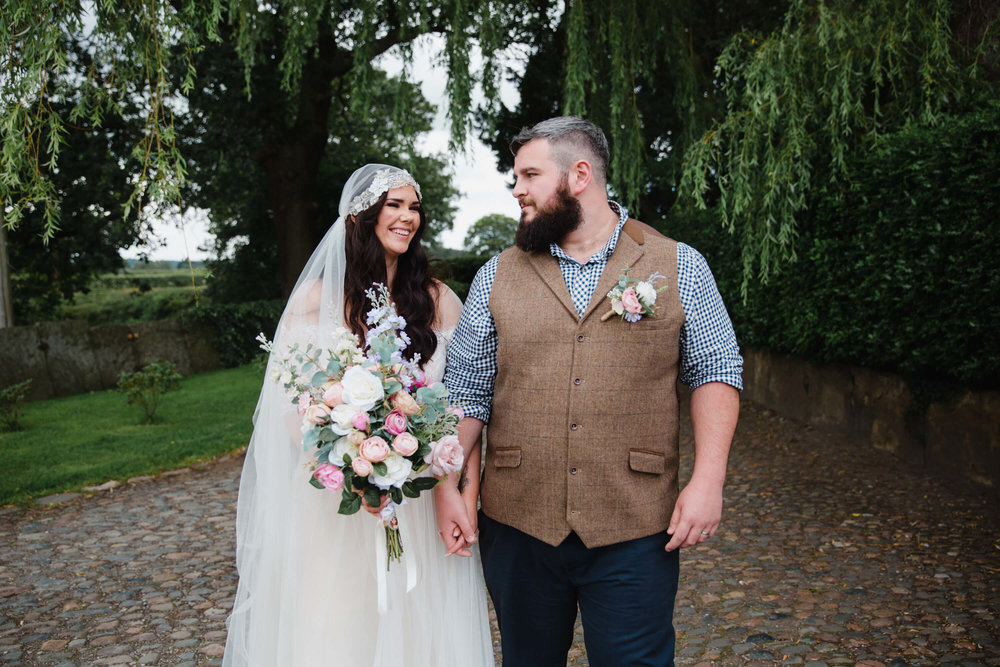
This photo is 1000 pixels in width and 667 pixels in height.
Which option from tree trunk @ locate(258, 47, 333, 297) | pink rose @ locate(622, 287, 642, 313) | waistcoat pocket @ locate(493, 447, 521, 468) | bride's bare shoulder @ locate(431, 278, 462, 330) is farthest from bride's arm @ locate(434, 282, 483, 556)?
tree trunk @ locate(258, 47, 333, 297)

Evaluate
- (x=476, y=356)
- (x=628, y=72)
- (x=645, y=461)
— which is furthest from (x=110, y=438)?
(x=645, y=461)

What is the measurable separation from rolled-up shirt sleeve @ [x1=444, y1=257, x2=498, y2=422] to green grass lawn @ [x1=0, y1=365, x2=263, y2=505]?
5.64m

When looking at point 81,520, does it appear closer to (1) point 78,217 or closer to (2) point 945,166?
(2) point 945,166

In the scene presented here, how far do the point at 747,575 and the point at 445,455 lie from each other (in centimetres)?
308

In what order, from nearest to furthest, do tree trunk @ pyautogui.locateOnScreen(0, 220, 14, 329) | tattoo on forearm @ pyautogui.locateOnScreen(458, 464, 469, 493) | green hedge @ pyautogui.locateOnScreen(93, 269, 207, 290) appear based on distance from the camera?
tattoo on forearm @ pyautogui.locateOnScreen(458, 464, 469, 493)
tree trunk @ pyautogui.locateOnScreen(0, 220, 14, 329)
green hedge @ pyautogui.locateOnScreen(93, 269, 207, 290)

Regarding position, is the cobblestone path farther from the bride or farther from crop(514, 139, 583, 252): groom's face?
crop(514, 139, 583, 252): groom's face

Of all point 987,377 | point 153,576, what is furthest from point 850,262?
point 153,576

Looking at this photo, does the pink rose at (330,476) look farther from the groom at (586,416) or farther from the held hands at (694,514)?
the held hands at (694,514)

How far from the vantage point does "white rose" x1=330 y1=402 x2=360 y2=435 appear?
2229 mm

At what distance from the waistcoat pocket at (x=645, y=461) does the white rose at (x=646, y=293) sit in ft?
1.44

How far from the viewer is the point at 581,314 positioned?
2.50 m

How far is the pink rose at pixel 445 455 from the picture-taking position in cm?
235

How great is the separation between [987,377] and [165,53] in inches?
221

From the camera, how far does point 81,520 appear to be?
6297mm
